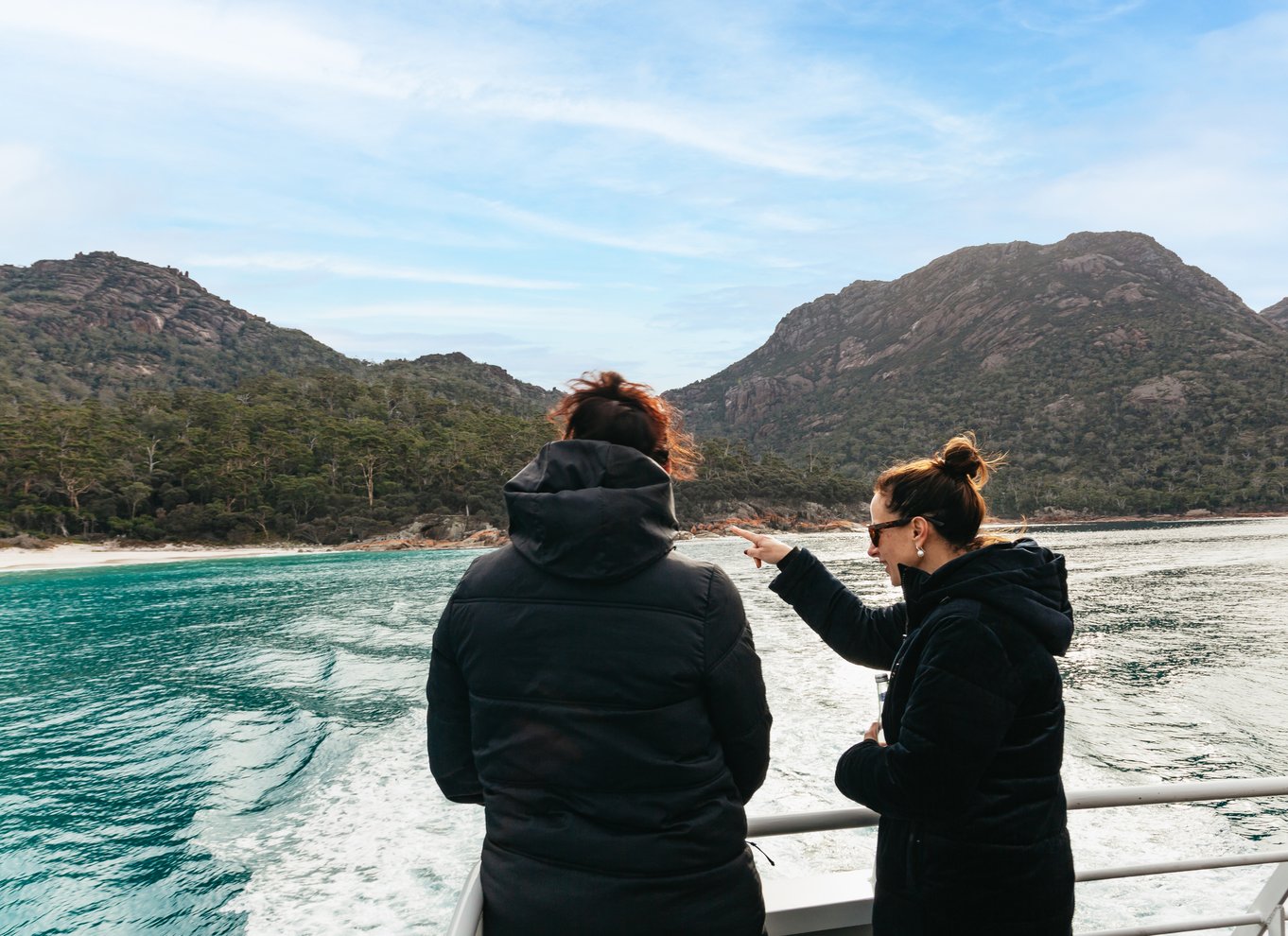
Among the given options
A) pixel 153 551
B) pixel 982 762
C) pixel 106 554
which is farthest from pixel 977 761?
pixel 153 551

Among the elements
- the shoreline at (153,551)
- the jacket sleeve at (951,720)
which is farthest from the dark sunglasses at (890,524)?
the shoreline at (153,551)

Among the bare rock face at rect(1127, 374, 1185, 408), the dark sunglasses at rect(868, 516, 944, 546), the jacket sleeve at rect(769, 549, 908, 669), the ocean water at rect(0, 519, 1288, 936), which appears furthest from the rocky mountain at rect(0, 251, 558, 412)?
the dark sunglasses at rect(868, 516, 944, 546)

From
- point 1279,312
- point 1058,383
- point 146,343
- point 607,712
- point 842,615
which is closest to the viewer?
point 607,712

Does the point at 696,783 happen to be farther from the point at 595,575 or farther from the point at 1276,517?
the point at 1276,517

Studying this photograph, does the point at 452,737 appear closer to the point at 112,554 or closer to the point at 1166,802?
the point at 1166,802

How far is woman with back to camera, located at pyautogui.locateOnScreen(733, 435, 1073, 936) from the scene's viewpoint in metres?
1.15

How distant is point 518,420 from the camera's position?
255 ft

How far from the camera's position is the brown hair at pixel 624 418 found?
52.6 inches

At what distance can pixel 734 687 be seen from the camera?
47.3 inches

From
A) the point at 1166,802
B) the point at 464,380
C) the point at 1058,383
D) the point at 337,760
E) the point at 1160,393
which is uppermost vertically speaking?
the point at 464,380

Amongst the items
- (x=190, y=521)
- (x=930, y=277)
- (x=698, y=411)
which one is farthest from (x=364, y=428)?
(x=930, y=277)

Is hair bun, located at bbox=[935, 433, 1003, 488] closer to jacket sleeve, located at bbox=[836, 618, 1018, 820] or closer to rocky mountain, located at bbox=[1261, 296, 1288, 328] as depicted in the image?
jacket sleeve, located at bbox=[836, 618, 1018, 820]

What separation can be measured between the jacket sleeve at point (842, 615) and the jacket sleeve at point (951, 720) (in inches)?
18.0

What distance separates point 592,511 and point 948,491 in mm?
771
